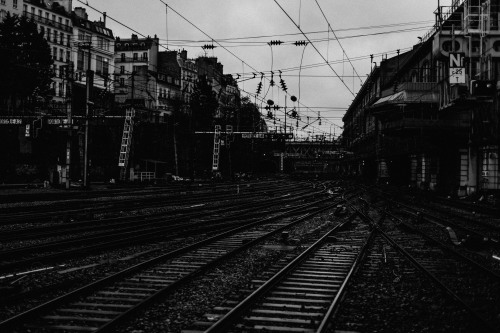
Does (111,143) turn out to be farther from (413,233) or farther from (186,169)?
(413,233)

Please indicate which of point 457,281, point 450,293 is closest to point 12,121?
point 457,281

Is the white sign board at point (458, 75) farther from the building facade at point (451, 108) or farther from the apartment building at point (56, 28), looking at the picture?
→ the apartment building at point (56, 28)

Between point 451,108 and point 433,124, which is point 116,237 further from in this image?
point 433,124

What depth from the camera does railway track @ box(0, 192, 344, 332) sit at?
668 centimetres

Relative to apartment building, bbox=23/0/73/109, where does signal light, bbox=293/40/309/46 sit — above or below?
below

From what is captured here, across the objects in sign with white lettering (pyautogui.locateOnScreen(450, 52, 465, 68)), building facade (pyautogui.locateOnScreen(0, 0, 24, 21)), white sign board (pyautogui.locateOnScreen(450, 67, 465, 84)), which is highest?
building facade (pyautogui.locateOnScreen(0, 0, 24, 21))

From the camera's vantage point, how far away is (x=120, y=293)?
8.35 meters

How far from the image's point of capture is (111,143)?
2415 inches

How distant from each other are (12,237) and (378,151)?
6471cm

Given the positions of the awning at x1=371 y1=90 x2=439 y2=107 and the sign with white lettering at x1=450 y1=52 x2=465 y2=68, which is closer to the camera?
the sign with white lettering at x1=450 y1=52 x2=465 y2=68

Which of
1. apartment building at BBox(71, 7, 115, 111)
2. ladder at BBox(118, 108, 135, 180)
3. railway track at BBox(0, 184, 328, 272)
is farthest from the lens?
apartment building at BBox(71, 7, 115, 111)

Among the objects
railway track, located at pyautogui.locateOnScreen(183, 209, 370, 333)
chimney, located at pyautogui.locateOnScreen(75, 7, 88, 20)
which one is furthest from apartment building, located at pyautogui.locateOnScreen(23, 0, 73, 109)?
railway track, located at pyautogui.locateOnScreen(183, 209, 370, 333)

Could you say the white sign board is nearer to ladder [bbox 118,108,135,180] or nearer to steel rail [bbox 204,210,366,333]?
steel rail [bbox 204,210,366,333]

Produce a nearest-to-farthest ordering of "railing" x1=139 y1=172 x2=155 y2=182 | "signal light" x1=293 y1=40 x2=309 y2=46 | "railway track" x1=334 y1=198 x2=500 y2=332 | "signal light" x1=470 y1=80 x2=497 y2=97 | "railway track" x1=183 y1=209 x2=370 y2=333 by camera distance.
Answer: "railway track" x1=183 y1=209 x2=370 y2=333 < "railway track" x1=334 y1=198 x2=500 y2=332 < "signal light" x1=470 y1=80 x2=497 y2=97 < "signal light" x1=293 y1=40 x2=309 y2=46 < "railing" x1=139 y1=172 x2=155 y2=182
